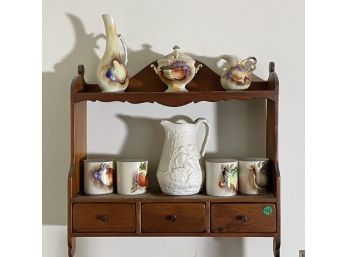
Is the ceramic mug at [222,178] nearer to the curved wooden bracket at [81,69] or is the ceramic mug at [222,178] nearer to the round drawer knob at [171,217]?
the round drawer knob at [171,217]

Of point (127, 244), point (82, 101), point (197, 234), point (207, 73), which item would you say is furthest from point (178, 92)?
point (127, 244)

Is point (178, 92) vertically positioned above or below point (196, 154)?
above

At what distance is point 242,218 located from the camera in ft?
4.23

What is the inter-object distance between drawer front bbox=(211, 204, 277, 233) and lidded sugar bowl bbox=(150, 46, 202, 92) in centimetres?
36

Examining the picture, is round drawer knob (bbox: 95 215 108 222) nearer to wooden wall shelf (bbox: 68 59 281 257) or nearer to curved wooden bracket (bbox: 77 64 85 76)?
wooden wall shelf (bbox: 68 59 281 257)

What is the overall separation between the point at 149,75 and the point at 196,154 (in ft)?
0.93

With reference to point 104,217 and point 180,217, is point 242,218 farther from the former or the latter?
point 104,217

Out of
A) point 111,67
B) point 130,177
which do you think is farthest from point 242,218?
point 111,67

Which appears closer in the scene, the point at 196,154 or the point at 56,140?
the point at 196,154

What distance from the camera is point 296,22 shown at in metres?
1.44

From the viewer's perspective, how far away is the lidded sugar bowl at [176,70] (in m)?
1.32

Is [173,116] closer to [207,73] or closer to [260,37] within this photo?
[207,73]

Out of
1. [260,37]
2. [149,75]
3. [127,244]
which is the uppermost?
[260,37]

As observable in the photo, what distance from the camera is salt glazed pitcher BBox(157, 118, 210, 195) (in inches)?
51.7
